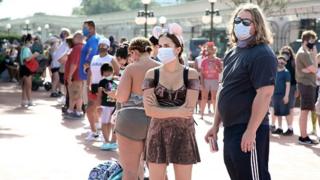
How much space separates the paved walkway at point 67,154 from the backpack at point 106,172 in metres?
1.73

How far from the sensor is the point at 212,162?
8.55 metres

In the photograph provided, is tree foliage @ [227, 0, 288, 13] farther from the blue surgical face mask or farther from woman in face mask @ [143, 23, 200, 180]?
woman in face mask @ [143, 23, 200, 180]

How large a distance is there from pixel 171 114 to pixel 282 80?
6754 mm

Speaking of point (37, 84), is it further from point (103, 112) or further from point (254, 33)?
point (254, 33)

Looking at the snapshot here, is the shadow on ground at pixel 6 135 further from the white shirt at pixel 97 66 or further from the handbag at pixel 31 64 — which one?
the handbag at pixel 31 64

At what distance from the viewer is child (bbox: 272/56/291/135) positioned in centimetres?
1117

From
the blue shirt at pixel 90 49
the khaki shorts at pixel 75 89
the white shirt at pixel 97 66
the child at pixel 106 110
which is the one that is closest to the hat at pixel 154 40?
the child at pixel 106 110

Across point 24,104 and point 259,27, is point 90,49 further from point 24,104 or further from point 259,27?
point 259,27

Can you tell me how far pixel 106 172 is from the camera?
556 centimetres

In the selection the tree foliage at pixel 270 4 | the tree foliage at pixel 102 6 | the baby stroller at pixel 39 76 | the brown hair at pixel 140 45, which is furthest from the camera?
the tree foliage at pixel 102 6

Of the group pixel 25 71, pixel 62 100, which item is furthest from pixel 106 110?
pixel 62 100

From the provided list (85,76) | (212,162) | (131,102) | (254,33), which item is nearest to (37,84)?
(85,76)

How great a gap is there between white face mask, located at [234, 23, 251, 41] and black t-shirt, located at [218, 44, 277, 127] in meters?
0.09

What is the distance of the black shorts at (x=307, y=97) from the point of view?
405 inches
